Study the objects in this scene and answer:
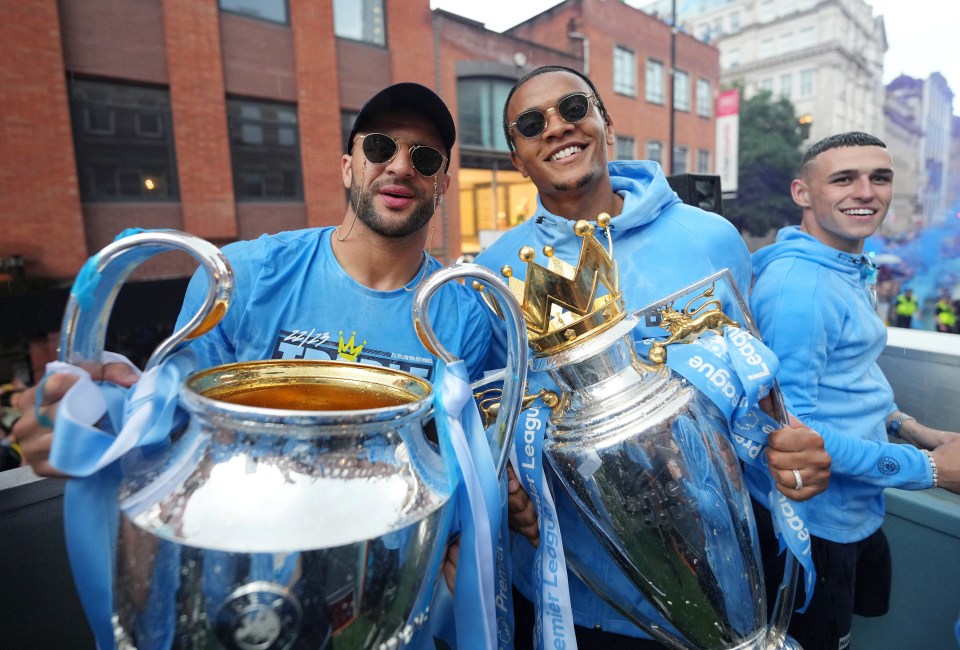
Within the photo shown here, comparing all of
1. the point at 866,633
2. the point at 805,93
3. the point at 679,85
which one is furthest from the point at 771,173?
the point at 866,633

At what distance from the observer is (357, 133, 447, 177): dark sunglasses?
1.46 metres

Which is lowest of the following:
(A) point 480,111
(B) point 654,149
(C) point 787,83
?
(A) point 480,111

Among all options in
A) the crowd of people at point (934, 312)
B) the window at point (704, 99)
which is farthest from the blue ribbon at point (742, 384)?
the window at point (704, 99)

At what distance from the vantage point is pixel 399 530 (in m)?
0.68

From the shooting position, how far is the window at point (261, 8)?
8062mm

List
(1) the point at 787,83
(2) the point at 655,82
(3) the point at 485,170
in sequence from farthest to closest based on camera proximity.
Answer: (1) the point at 787,83 < (2) the point at 655,82 < (3) the point at 485,170

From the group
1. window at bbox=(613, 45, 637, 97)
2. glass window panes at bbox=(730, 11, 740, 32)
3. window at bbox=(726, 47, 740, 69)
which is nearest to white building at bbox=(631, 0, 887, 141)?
window at bbox=(726, 47, 740, 69)

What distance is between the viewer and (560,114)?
5.22 ft

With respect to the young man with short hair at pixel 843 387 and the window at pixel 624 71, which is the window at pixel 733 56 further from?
the young man with short hair at pixel 843 387

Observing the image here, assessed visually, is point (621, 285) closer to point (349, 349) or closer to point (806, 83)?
point (349, 349)

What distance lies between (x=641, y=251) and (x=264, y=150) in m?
8.71

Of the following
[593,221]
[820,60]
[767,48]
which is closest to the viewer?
[593,221]

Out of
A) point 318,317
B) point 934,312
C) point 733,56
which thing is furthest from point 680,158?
point 733,56

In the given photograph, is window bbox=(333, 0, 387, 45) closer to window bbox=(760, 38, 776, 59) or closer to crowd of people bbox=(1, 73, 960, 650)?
crowd of people bbox=(1, 73, 960, 650)
